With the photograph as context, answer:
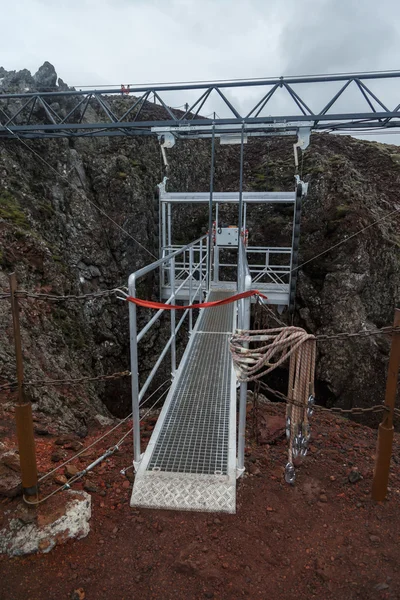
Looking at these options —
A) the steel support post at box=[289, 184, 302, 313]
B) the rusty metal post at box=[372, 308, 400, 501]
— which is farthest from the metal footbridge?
the steel support post at box=[289, 184, 302, 313]

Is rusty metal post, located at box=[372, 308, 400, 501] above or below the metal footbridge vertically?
above

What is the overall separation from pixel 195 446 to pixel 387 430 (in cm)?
160

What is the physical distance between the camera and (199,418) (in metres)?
3.62

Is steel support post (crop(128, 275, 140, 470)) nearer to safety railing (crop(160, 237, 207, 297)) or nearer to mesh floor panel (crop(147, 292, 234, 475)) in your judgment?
mesh floor panel (crop(147, 292, 234, 475))

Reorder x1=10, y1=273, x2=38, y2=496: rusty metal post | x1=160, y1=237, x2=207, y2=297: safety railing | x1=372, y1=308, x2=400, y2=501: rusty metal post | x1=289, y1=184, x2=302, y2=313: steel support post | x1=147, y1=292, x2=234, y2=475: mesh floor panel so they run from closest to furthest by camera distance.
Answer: x1=372, y1=308, x2=400, y2=501: rusty metal post
x1=10, y1=273, x2=38, y2=496: rusty metal post
x1=147, y1=292, x2=234, y2=475: mesh floor panel
x1=160, y1=237, x2=207, y2=297: safety railing
x1=289, y1=184, x2=302, y2=313: steel support post

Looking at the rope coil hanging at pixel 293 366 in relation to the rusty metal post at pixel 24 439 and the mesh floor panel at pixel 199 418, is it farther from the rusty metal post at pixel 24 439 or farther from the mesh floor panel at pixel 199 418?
the rusty metal post at pixel 24 439

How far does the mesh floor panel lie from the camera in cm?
296

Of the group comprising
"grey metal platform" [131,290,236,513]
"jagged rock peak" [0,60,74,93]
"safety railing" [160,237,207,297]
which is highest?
"jagged rock peak" [0,60,74,93]

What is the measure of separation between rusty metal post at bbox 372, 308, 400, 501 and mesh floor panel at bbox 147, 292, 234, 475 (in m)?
1.13

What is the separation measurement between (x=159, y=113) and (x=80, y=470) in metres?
21.6

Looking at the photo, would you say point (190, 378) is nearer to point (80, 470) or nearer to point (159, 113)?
point (80, 470)

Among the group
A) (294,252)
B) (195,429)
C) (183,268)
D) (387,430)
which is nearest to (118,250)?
(183,268)

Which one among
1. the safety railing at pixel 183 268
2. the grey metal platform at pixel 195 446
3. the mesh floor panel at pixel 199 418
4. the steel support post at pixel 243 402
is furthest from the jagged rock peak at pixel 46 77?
the steel support post at pixel 243 402

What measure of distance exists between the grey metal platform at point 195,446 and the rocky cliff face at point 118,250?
143cm
